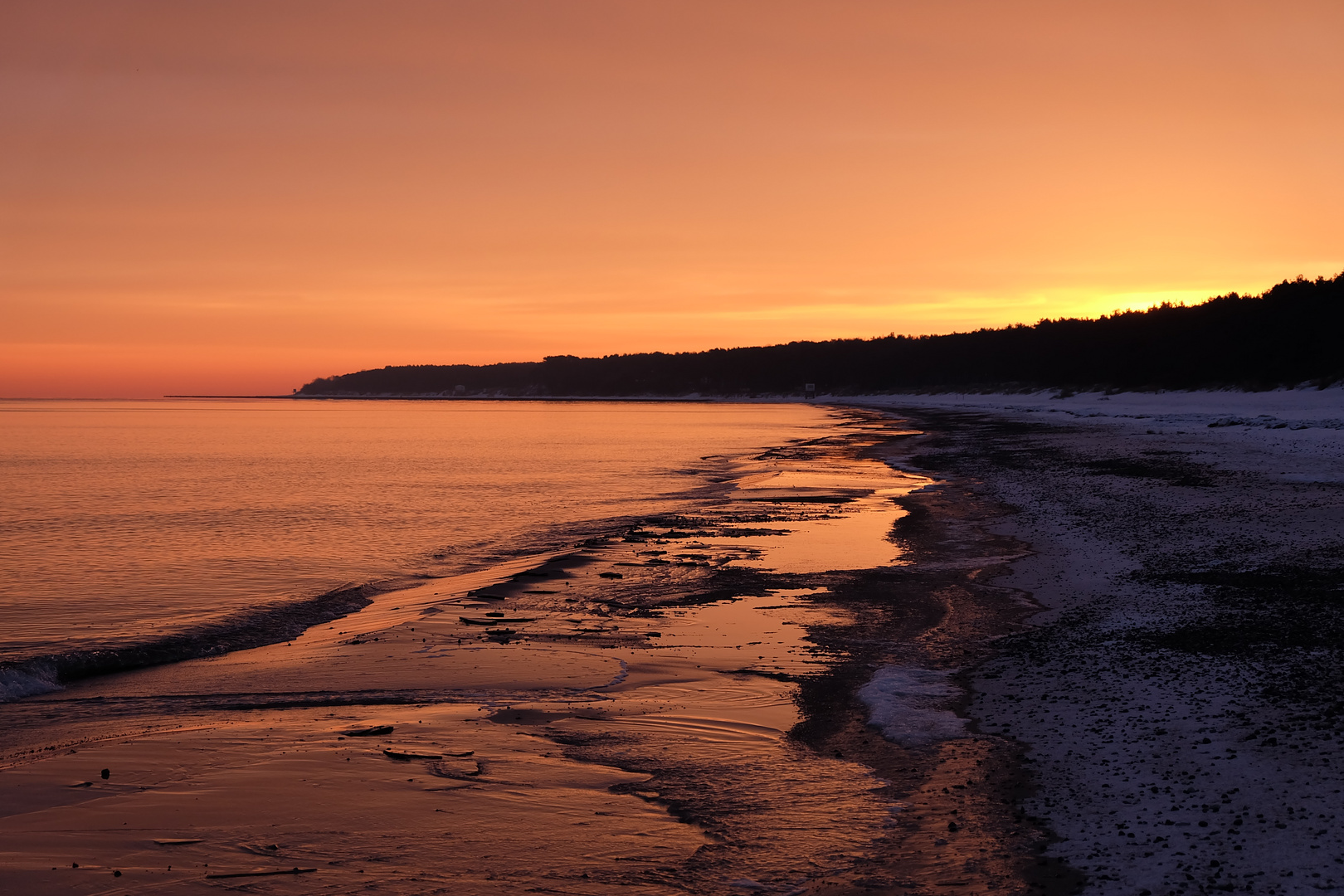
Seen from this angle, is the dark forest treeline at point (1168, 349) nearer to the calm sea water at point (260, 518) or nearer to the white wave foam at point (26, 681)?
the calm sea water at point (260, 518)

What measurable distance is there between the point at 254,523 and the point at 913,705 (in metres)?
20.1

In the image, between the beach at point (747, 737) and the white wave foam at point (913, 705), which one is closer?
the beach at point (747, 737)

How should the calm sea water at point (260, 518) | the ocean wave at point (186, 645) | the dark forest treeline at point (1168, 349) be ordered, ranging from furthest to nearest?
the dark forest treeline at point (1168, 349) < the calm sea water at point (260, 518) < the ocean wave at point (186, 645)

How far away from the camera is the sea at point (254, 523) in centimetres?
1335

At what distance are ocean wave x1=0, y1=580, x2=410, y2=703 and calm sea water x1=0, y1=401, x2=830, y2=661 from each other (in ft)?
1.46

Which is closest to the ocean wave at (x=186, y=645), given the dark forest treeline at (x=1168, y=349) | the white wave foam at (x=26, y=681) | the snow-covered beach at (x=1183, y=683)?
the white wave foam at (x=26, y=681)

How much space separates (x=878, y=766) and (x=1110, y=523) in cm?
1182

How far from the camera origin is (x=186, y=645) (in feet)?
37.3

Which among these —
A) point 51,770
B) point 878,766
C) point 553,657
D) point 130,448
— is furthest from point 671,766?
point 130,448

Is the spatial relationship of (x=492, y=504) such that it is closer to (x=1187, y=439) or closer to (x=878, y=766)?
(x=878, y=766)

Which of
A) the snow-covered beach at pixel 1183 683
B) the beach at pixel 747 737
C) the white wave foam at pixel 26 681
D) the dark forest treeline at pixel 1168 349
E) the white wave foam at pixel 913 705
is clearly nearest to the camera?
the snow-covered beach at pixel 1183 683

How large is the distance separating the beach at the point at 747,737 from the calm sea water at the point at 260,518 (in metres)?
2.95

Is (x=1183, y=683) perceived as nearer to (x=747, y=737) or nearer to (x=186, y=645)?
(x=747, y=737)

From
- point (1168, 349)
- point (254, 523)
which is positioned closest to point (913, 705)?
point (254, 523)
